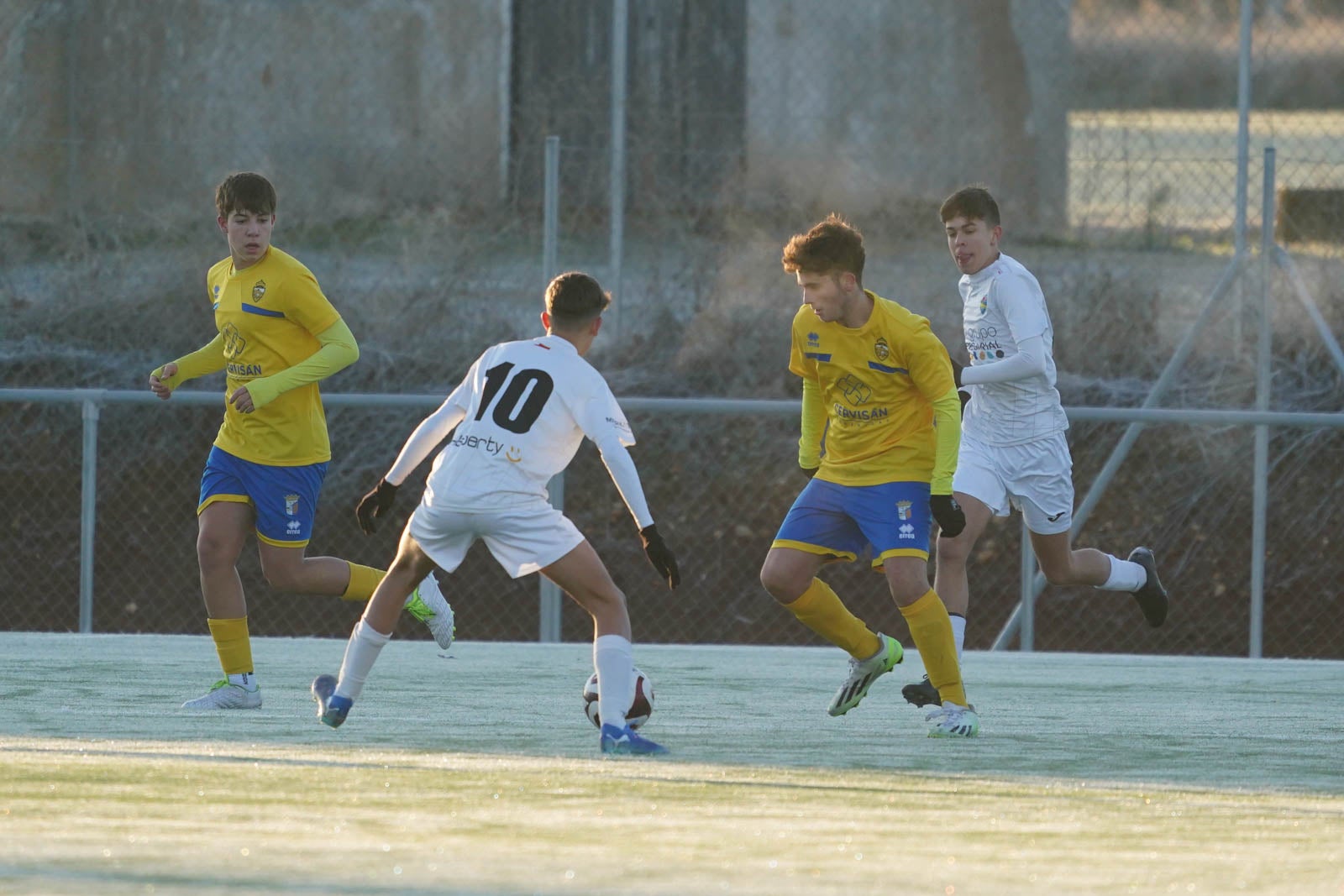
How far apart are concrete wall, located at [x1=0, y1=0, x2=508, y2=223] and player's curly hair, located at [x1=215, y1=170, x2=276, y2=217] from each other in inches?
269

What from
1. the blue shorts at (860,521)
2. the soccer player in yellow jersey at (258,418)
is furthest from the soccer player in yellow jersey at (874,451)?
the soccer player in yellow jersey at (258,418)

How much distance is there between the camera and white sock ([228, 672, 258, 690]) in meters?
6.36

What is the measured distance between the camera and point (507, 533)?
5461 millimetres

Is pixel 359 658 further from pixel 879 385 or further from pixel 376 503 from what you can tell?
pixel 879 385

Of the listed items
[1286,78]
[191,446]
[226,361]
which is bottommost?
[191,446]

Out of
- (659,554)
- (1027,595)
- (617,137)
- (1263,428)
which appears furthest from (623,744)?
(617,137)

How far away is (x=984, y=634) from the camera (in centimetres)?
1173

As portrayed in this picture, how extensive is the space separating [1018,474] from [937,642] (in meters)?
1.21

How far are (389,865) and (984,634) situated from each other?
26.7ft

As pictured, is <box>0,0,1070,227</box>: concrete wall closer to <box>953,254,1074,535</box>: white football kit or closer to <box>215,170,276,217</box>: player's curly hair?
<box>953,254,1074,535</box>: white football kit

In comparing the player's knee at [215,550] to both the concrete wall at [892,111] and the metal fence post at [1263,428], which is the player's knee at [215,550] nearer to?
the metal fence post at [1263,428]

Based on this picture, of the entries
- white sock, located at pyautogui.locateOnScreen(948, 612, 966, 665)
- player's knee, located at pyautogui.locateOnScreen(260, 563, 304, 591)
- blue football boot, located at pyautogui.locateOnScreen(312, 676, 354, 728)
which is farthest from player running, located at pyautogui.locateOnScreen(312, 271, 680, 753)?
white sock, located at pyautogui.locateOnScreen(948, 612, 966, 665)

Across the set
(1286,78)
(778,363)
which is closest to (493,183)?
(778,363)

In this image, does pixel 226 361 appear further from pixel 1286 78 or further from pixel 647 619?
pixel 1286 78
